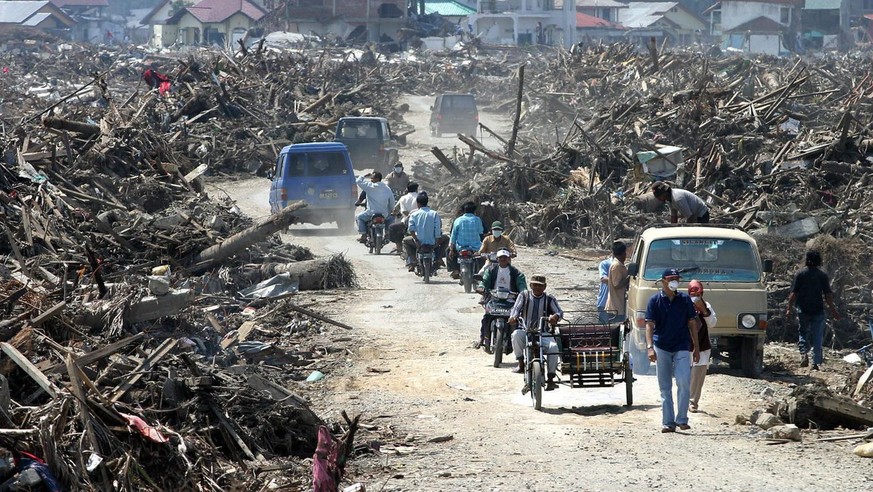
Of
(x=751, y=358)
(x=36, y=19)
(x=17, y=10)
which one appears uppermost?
(x=17, y=10)

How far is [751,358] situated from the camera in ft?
48.1

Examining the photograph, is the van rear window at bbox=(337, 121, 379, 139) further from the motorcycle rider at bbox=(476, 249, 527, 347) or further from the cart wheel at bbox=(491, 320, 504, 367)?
the cart wheel at bbox=(491, 320, 504, 367)

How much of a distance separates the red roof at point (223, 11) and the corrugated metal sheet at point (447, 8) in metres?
14.7

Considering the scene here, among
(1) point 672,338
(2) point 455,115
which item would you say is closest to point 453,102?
(2) point 455,115

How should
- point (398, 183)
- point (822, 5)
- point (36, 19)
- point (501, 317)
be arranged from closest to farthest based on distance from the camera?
point (501, 317) → point (398, 183) → point (822, 5) → point (36, 19)

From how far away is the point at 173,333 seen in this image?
15062 millimetres

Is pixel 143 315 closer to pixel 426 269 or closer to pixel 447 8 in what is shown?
pixel 426 269

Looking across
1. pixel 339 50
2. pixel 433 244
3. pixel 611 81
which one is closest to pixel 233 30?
pixel 339 50

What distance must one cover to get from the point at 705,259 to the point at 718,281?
41cm

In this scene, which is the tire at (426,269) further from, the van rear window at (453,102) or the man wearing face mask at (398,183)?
the van rear window at (453,102)

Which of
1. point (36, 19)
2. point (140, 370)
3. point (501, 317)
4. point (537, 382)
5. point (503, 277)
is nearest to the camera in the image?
point (140, 370)

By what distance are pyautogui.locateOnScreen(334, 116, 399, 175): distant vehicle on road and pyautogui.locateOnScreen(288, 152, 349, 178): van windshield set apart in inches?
396

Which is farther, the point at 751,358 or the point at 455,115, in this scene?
the point at 455,115

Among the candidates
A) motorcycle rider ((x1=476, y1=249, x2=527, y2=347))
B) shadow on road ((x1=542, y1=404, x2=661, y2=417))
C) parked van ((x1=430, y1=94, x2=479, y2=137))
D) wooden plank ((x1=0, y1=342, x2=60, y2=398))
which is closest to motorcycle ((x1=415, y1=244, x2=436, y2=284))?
motorcycle rider ((x1=476, y1=249, x2=527, y2=347))
